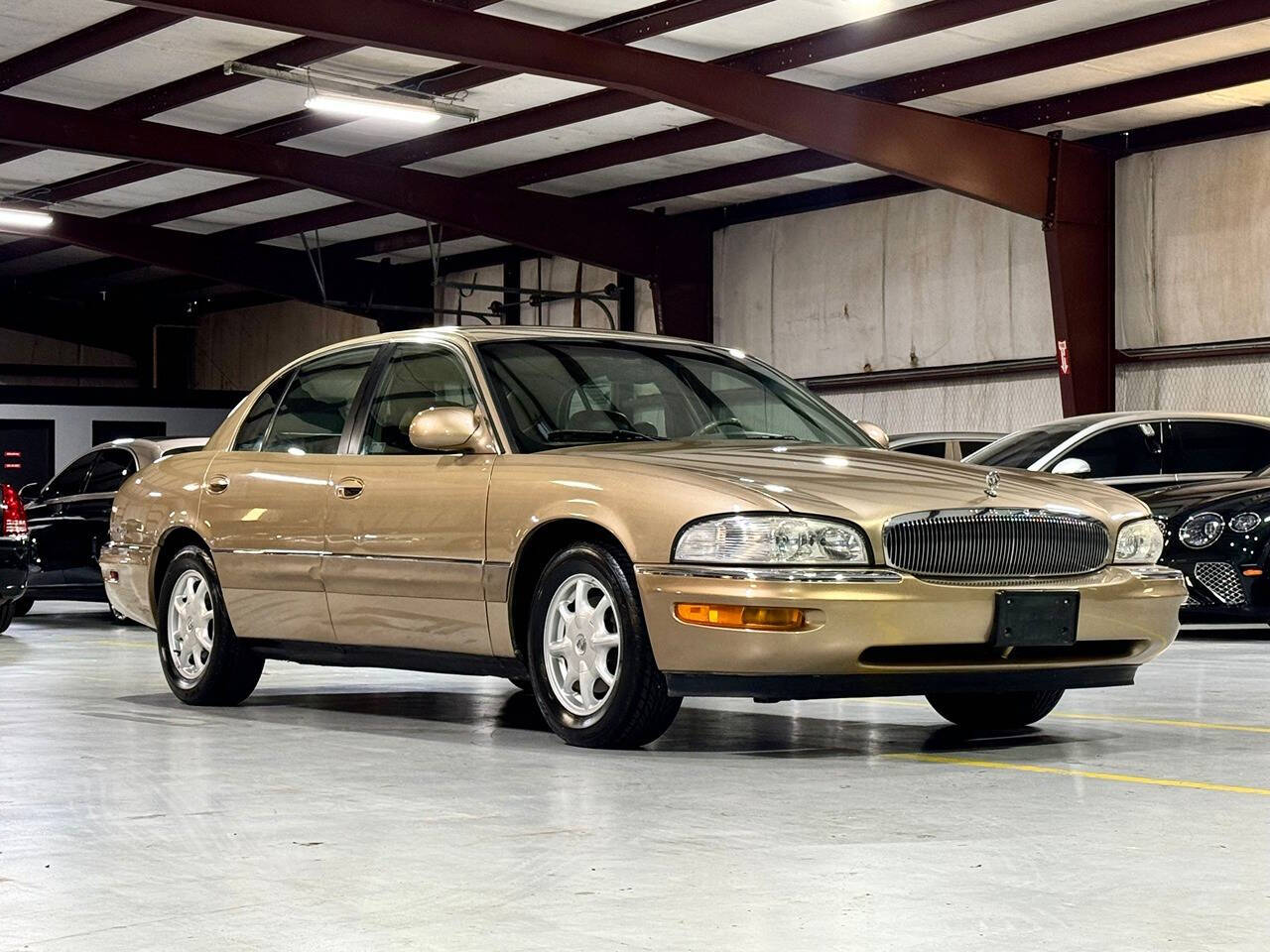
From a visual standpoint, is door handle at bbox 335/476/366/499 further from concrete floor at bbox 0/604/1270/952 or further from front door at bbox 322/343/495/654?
concrete floor at bbox 0/604/1270/952

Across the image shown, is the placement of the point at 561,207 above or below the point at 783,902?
above

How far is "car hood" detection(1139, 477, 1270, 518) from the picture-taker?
12586mm

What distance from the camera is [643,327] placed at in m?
29.7

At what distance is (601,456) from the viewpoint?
653cm

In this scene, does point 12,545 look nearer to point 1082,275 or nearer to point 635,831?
point 635,831

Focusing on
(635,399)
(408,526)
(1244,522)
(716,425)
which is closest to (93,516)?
(1244,522)

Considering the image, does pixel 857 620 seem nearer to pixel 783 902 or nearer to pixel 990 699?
pixel 990 699

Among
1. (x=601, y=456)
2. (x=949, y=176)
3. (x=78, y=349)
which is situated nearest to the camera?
(x=601, y=456)

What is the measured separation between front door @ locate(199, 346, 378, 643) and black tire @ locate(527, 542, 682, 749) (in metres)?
1.24

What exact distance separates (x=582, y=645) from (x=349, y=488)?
1.40m

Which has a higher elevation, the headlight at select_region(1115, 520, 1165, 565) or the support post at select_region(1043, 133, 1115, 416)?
the support post at select_region(1043, 133, 1115, 416)

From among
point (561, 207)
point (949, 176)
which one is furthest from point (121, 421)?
point (949, 176)

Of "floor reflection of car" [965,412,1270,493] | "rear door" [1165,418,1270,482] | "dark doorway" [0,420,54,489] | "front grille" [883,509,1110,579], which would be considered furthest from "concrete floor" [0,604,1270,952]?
"dark doorway" [0,420,54,489]

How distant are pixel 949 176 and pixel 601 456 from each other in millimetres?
14286
